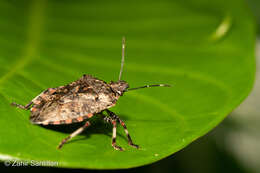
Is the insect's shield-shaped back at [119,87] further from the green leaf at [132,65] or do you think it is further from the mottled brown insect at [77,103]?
the green leaf at [132,65]

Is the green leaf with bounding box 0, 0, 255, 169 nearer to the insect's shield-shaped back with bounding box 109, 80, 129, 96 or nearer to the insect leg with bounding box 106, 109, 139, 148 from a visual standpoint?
the insect leg with bounding box 106, 109, 139, 148

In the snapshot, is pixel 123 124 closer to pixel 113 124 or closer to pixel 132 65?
pixel 113 124

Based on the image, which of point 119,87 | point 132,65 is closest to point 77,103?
point 119,87

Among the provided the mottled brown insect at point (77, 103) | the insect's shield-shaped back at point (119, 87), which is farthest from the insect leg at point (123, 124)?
the insect's shield-shaped back at point (119, 87)

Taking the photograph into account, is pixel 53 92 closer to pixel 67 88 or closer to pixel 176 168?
pixel 67 88

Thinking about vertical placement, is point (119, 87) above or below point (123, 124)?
above

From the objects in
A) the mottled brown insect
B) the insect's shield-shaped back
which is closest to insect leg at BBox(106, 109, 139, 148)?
the mottled brown insect
